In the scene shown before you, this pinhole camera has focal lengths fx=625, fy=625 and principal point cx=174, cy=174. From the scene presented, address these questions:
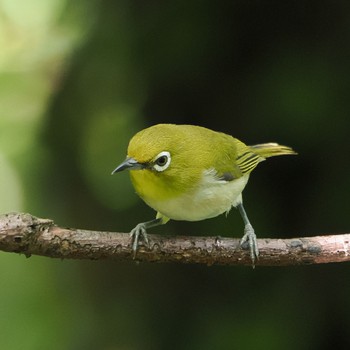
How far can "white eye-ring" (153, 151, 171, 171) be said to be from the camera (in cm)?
306

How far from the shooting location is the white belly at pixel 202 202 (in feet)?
11.0

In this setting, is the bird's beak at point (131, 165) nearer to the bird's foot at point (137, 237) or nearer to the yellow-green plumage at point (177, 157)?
the yellow-green plumage at point (177, 157)

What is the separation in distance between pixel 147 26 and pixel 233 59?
819 mm

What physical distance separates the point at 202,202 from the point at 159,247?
0.43 meters

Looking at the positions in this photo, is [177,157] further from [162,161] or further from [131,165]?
[131,165]

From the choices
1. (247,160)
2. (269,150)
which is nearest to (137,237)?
(247,160)

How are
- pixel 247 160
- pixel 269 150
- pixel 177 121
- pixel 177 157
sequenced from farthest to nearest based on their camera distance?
1. pixel 177 121
2. pixel 269 150
3. pixel 247 160
4. pixel 177 157

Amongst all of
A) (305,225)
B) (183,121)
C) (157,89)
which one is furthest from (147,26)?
(305,225)

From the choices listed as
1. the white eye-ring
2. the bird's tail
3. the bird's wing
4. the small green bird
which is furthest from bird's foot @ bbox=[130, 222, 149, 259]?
the bird's tail

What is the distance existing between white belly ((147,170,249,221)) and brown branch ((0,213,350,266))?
19 cm

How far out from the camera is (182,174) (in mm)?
3334

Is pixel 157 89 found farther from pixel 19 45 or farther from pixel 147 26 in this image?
pixel 19 45

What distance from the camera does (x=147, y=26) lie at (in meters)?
5.52

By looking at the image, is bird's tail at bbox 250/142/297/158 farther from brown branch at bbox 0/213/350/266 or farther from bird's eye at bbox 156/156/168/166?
bird's eye at bbox 156/156/168/166
